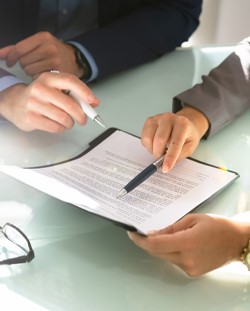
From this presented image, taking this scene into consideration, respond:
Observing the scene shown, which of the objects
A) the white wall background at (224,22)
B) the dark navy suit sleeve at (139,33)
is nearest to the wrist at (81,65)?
the dark navy suit sleeve at (139,33)

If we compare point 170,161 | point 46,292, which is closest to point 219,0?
point 170,161

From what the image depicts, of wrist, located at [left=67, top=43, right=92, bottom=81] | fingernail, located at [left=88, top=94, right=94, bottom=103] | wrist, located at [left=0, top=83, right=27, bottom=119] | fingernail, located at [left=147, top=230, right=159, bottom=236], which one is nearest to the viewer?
fingernail, located at [left=147, top=230, right=159, bottom=236]

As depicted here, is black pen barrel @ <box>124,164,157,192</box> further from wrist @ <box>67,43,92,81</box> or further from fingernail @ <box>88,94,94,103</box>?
wrist @ <box>67,43,92,81</box>

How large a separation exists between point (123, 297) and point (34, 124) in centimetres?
42

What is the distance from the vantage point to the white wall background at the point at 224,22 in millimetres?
2055

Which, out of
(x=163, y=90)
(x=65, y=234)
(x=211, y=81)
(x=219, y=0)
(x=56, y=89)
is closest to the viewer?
(x=65, y=234)

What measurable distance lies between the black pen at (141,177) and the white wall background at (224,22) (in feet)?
4.14

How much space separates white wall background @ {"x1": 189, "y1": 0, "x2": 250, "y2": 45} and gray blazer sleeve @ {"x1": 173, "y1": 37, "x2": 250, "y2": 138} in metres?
0.96

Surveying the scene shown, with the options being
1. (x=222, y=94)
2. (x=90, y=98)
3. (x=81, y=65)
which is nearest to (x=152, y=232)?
(x=90, y=98)

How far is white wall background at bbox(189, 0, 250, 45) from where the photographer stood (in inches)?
80.9

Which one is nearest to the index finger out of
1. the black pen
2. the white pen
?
the black pen

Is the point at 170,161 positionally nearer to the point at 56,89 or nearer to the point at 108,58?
the point at 56,89

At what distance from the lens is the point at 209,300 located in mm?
667

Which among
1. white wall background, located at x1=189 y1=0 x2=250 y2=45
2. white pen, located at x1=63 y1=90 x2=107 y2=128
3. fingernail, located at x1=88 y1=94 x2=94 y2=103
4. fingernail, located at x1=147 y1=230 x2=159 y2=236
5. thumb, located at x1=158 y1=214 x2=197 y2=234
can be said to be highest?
fingernail, located at x1=88 y1=94 x2=94 y2=103
